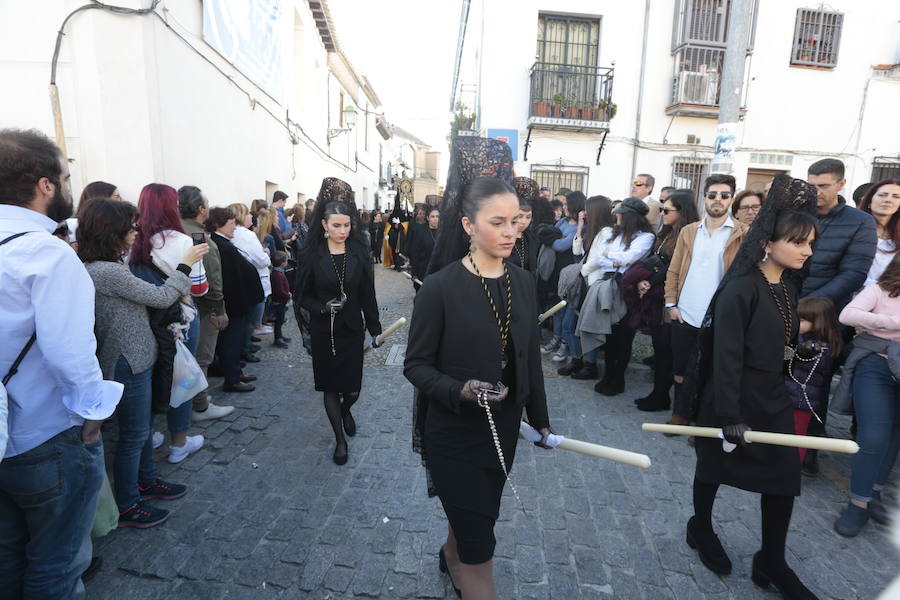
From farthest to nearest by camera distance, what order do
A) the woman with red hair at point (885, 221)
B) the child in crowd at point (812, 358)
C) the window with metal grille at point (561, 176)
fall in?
the window with metal grille at point (561, 176) < the woman with red hair at point (885, 221) < the child in crowd at point (812, 358)

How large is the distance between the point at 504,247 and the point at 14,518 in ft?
6.99

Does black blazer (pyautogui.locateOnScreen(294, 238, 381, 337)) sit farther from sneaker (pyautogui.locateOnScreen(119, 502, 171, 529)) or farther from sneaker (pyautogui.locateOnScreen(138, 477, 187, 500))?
sneaker (pyautogui.locateOnScreen(119, 502, 171, 529))

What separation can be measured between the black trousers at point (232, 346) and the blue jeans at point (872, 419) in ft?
17.2

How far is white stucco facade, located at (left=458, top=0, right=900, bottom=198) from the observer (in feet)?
41.0

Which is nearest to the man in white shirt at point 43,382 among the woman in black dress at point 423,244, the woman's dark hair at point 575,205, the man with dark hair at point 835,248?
the man with dark hair at point 835,248

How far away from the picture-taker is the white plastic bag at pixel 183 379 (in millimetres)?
3611

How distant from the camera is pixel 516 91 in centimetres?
1327

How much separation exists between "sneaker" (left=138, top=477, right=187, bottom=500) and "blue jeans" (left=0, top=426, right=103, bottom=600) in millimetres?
1283

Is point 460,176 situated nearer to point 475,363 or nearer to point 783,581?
point 475,363

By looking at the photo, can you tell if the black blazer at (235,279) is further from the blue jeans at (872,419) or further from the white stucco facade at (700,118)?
the white stucco facade at (700,118)

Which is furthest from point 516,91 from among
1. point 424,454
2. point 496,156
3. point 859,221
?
point 424,454

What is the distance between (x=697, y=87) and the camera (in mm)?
12578

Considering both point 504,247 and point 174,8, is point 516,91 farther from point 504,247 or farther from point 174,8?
point 504,247

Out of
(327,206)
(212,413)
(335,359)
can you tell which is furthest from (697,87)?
(212,413)
